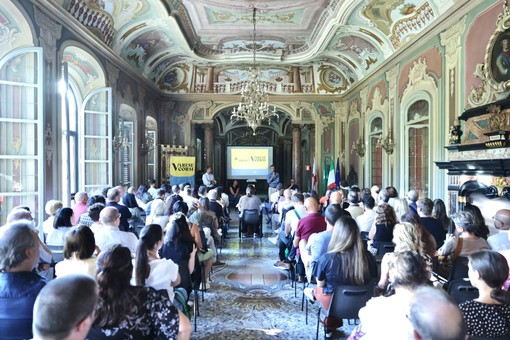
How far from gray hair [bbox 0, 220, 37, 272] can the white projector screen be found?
15342 mm

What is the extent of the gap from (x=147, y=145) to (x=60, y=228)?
7.50m

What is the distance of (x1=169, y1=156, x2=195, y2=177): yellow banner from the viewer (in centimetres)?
1145

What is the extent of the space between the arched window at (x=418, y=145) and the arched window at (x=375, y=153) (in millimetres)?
1682

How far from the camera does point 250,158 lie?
17.4 meters

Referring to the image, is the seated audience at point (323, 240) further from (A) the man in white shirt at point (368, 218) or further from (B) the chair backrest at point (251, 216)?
(B) the chair backrest at point (251, 216)

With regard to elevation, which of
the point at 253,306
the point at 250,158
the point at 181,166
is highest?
the point at 250,158

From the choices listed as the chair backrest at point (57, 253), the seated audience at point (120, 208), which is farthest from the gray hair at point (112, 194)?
the chair backrest at point (57, 253)

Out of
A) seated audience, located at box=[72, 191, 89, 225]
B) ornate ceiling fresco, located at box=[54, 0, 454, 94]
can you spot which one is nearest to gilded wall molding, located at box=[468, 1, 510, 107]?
ornate ceiling fresco, located at box=[54, 0, 454, 94]

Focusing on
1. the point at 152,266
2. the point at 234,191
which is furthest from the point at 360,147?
the point at 152,266

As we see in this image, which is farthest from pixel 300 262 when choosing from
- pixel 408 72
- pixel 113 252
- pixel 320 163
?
pixel 320 163

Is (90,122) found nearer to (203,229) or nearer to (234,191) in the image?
(203,229)

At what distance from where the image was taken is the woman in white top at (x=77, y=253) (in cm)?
244

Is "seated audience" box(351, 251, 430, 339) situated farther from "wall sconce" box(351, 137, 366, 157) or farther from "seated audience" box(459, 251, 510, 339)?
"wall sconce" box(351, 137, 366, 157)

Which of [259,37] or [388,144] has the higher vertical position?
[259,37]
